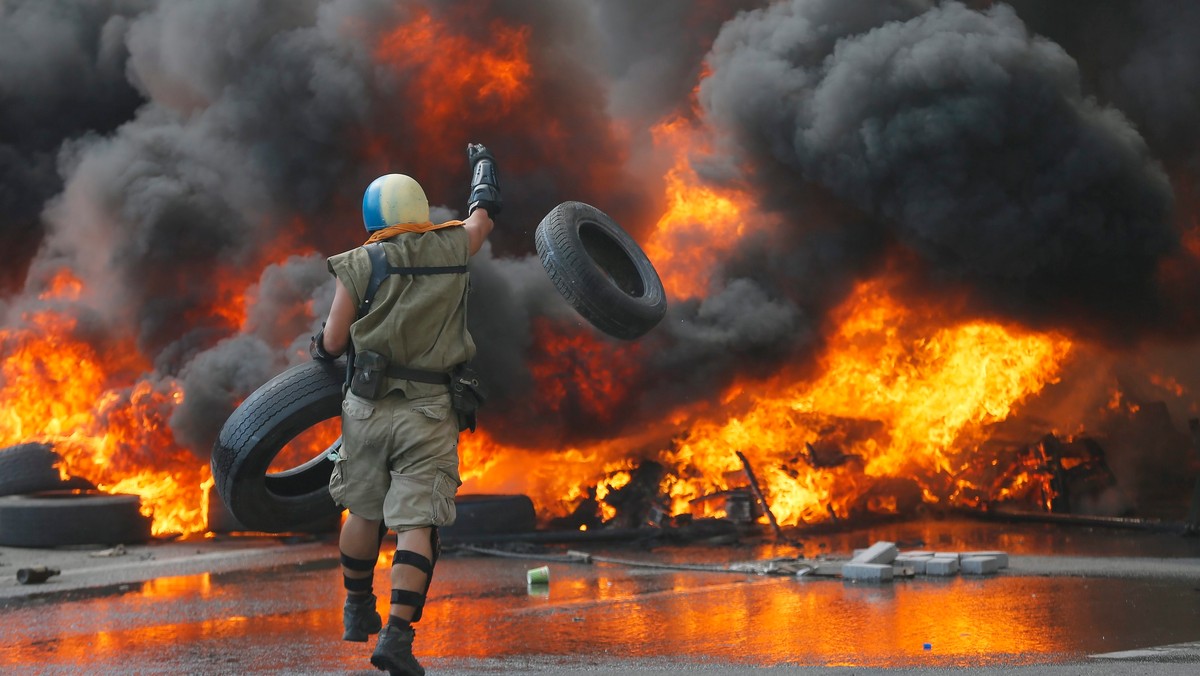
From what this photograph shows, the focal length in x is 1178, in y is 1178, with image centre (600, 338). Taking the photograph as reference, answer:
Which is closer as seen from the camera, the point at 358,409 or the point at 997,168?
the point at 358,409

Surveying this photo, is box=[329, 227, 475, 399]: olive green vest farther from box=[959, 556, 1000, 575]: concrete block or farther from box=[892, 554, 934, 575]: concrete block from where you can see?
box=[959, 556, 1000, 575]: concrete block

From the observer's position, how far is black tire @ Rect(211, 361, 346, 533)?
17.4 ft

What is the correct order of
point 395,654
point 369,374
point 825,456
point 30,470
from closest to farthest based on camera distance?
1. point 395,654
2. point 369,374
3. point 30,470
4. point 825,456

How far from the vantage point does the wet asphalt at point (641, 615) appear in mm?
5082

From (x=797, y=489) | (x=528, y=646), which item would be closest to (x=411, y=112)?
(x=797, y=489)

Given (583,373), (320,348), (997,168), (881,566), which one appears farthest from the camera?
(997,168)

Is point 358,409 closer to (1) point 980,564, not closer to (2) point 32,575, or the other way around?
(1) point 980,564

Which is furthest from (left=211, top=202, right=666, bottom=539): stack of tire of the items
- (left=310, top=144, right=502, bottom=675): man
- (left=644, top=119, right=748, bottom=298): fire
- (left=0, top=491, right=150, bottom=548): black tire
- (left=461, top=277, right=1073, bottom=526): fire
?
(left=644, top=119, right=748, bottom=298): fire

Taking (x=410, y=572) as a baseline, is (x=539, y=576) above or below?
below

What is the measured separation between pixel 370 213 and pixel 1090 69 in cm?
1510

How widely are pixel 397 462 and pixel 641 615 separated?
2990 mm

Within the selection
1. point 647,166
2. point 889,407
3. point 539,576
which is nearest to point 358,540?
point 539,576

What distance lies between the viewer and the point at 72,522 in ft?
39.2

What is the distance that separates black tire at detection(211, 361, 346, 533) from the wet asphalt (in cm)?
69
